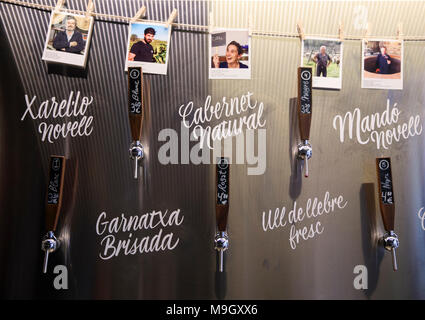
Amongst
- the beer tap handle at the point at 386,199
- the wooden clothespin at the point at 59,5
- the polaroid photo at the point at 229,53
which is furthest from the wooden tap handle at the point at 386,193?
the wooden clothespin at the point at 59,5

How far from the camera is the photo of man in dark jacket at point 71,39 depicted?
1137 millimetres

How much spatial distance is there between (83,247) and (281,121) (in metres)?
0.74

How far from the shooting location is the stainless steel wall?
1130mm

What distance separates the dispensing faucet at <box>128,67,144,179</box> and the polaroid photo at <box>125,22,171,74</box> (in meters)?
0.06

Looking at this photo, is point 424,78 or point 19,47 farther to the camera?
point 424,78

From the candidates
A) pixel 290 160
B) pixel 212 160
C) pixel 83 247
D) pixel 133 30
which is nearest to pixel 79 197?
pixel 83 247

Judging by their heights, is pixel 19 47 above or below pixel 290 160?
above

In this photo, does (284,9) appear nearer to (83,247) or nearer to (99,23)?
(99,23)

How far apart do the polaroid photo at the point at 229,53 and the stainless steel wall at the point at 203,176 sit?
26 mm

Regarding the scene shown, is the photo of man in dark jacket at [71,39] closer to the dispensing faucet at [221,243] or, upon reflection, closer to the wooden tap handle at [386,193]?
the dispensing faucet at [221,243]

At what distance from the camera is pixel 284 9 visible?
1219mm

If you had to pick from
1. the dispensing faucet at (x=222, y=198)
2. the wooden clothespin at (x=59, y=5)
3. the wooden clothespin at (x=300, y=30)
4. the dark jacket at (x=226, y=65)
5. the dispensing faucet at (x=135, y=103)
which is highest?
the wooden clothespin at (x=59, y=5)

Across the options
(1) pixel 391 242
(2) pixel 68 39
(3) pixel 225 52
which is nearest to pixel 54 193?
(2) pixel 68 39

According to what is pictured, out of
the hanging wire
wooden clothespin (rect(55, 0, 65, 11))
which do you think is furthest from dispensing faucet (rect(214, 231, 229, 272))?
wooden clothespin (rect(55, 0, 65, 11))
